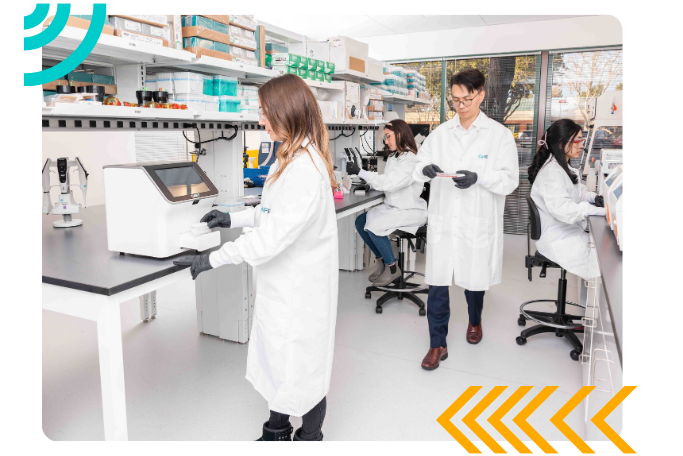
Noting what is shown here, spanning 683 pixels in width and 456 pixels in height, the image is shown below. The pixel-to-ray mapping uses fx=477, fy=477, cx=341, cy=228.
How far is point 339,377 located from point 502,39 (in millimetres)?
4894

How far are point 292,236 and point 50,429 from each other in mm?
1542

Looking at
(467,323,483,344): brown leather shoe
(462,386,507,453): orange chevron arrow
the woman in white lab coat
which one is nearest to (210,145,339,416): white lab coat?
the woman in white lab coat

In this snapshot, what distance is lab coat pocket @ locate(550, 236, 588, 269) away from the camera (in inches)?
111

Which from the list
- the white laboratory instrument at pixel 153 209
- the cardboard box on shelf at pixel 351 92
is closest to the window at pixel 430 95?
the cardboard box on shelf at pixel 351 92

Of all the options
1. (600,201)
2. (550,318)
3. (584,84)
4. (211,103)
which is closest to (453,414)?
(550,318)

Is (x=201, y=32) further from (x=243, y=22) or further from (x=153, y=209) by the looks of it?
(x=153, y=209)

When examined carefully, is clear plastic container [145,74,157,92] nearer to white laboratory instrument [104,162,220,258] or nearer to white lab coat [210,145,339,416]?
white laboratory instrument [104,162,220,258]

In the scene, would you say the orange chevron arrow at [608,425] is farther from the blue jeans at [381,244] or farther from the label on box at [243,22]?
the label on box at [243,22]

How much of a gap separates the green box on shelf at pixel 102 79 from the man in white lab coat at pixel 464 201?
1.68 metres

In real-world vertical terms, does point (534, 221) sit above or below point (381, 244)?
above

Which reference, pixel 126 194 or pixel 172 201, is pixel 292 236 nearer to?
pixel 172 201

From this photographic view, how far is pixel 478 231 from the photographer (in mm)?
2613

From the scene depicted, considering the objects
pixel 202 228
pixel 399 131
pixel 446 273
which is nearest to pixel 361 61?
pixel 399 131

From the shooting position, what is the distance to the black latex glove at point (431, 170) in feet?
8.36
